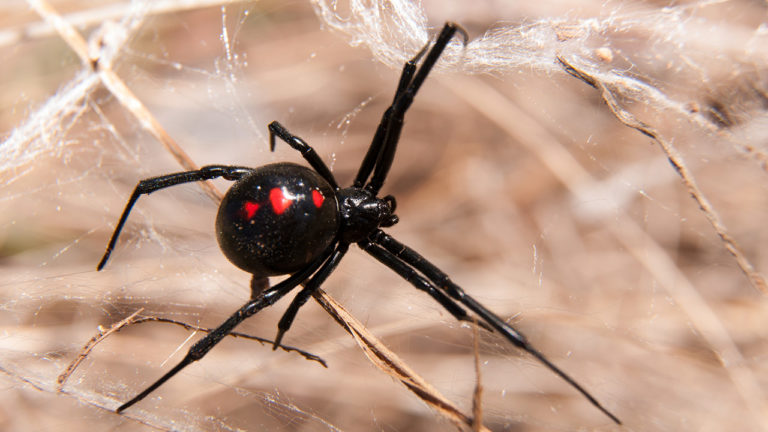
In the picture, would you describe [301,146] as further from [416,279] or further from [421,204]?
[421,204]

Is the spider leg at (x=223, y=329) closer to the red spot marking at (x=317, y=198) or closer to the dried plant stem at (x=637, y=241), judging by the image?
the red spot marking at (x=317, y=198)

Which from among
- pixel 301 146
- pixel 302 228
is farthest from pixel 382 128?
pixel 302 228

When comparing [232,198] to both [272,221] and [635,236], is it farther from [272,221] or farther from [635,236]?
[635,236]

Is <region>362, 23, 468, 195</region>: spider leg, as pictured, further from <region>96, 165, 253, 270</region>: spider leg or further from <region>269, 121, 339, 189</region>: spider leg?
<region>96, 165, 253, 270</region>: spider leg

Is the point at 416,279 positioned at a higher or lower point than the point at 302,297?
higher

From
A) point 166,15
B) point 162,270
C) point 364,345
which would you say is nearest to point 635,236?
A: point 364,345
